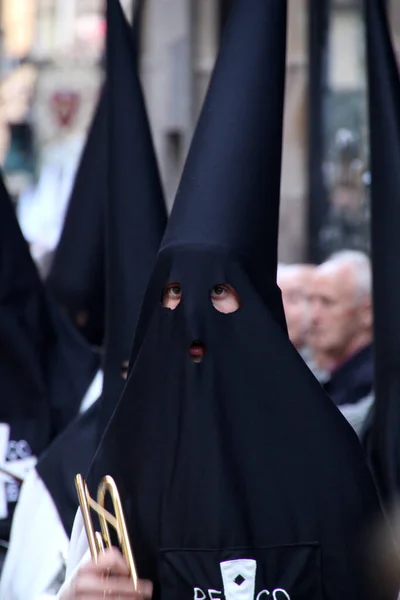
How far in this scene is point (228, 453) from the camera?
3.51 m

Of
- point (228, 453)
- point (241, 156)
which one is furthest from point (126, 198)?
point (228, 453)

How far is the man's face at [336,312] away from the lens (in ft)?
20.2

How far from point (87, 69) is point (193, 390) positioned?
1139 cm

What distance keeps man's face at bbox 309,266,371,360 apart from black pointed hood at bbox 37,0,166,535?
154cm

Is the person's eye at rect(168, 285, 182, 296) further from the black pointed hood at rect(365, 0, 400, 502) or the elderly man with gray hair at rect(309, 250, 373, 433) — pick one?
the elderly man with gray hair at rect(309, 250, 373, 433)

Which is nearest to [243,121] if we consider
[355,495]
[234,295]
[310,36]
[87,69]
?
[234,295]

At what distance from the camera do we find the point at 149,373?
359 centimetres

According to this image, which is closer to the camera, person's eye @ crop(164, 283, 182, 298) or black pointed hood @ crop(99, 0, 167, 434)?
person's eye @ crop(164, 283, 182, 298)

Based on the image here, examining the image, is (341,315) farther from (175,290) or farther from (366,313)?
(175,290)

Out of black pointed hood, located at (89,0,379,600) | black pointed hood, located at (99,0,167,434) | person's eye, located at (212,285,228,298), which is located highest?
black pointed hood, located at (99,0,167,434)

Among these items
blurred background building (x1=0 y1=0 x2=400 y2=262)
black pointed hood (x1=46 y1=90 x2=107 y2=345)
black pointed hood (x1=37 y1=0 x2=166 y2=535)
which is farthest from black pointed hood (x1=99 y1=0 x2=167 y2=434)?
blurred background building (x1=0 y1=0 x2=400 y2=262)

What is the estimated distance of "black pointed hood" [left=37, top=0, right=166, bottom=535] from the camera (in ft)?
15.6

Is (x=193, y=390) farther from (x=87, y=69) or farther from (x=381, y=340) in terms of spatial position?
(x=87, y=69)

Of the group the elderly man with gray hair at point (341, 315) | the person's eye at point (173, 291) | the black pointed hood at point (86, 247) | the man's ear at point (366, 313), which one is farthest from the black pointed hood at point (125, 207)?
the black pointed hood at point (86, 247)
